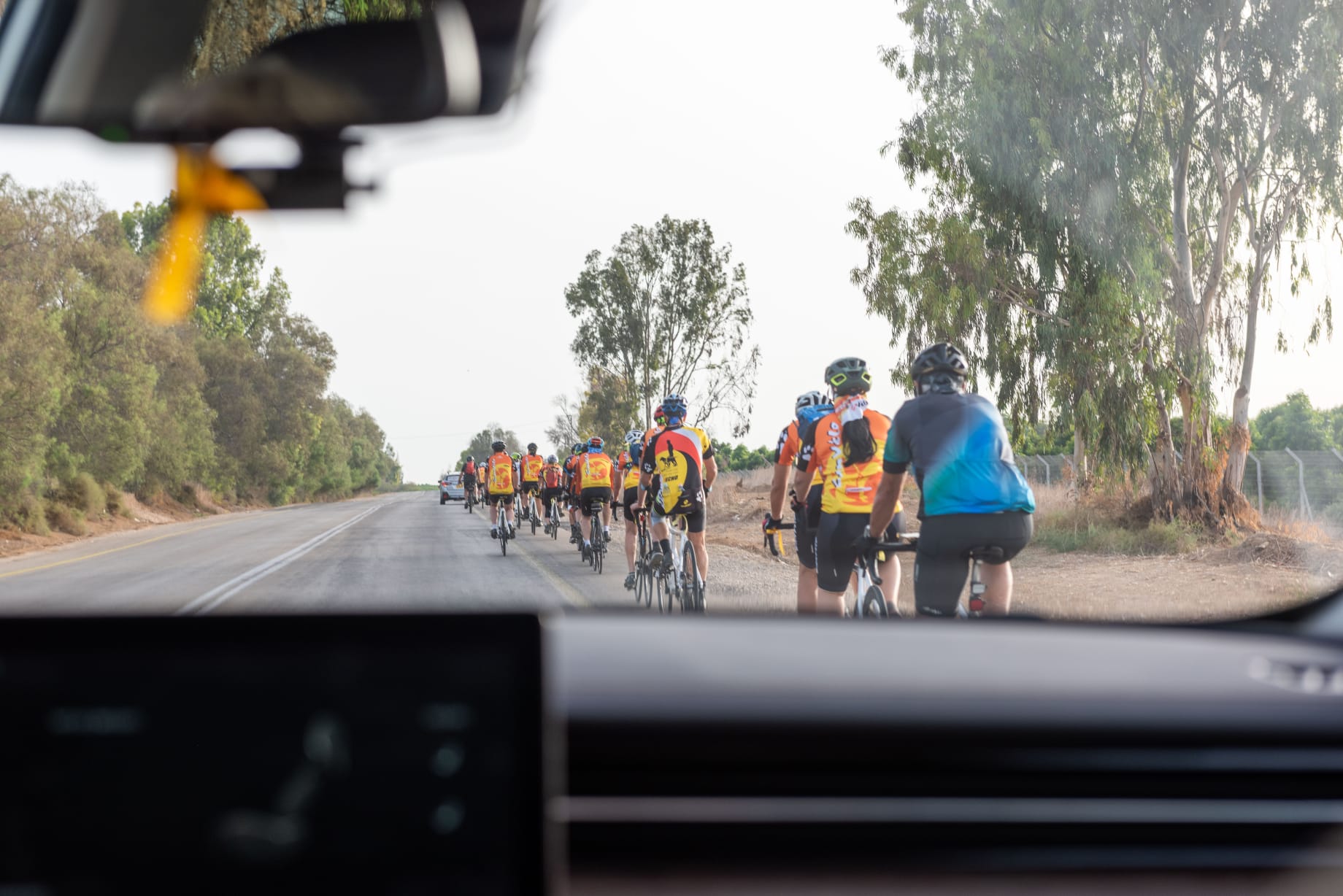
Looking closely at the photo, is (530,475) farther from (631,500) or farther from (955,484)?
(631,500)

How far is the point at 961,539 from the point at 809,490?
27.9 inches

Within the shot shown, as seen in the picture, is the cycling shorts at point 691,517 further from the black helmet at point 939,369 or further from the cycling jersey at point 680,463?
the black helmet at point 939,369

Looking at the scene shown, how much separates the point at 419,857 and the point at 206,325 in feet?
3.72

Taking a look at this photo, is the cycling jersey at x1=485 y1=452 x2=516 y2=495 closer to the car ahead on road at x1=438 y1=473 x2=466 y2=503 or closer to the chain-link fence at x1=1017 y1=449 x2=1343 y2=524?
the car ahead on road at x1=438 y1=473 x2=466 y2=503

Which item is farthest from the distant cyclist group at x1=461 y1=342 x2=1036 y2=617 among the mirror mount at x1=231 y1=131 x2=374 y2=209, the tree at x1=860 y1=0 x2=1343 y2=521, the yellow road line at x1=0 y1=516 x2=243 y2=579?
the mirror mount at x1=231 y1=131 x2=374 y2=209

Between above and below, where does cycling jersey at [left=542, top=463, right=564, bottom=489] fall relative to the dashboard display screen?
above

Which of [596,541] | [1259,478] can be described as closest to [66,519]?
[1259,478]

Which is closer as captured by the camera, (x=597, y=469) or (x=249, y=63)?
(x=249, y=63)

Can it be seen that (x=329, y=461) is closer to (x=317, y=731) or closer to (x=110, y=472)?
(x=110, y=472)

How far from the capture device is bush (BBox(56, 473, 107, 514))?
6.81ft

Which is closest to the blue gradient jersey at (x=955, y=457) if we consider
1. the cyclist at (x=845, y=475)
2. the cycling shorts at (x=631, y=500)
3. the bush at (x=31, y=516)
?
the cyclist at (x=845, y=475)

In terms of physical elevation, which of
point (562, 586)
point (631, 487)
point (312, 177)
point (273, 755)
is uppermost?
point (312, 177)

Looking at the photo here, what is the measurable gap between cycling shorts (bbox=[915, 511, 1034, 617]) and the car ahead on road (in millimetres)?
1078

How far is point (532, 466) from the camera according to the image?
302cm
